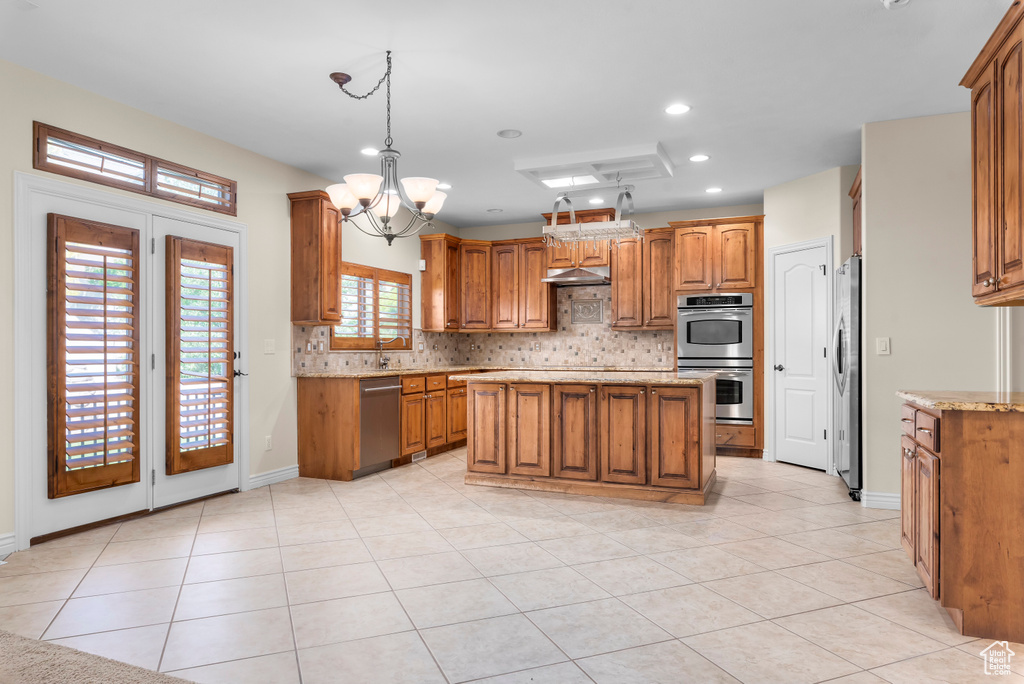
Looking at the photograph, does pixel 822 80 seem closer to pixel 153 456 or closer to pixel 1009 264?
pixel 1009 264

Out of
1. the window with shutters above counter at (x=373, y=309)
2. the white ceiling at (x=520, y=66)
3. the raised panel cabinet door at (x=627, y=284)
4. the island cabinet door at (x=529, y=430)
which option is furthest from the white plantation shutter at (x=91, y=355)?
the raised panel cabinet door at (x=627, y=284)

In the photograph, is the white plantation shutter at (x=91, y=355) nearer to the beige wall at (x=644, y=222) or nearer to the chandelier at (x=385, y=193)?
the chandelier at (x=385, y=193)

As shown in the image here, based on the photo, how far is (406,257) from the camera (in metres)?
7.25

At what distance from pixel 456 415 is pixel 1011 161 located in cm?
540

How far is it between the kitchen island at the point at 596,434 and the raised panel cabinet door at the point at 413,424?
1095mm

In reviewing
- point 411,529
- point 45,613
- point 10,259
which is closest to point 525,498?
point 411,529

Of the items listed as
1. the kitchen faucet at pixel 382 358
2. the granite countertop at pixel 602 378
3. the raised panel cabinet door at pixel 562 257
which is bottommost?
the granite countertop at pixel 602 378

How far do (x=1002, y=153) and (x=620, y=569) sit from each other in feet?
8.07

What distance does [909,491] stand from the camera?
2.89 m

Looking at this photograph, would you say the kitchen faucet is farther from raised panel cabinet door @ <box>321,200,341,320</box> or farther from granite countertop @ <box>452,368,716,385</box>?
granite countertop @ <box>452,368,716,385</box>

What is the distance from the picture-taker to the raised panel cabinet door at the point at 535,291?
299 inches

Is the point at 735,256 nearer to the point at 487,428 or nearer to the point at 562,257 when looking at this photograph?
the point at 562,257

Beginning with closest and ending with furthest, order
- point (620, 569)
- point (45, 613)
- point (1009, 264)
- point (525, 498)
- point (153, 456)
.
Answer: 1. point (1009, 264)
2. point (45, 613)
3. point (620, 569)
4. point (153, 456)
5. point (525, 498)
